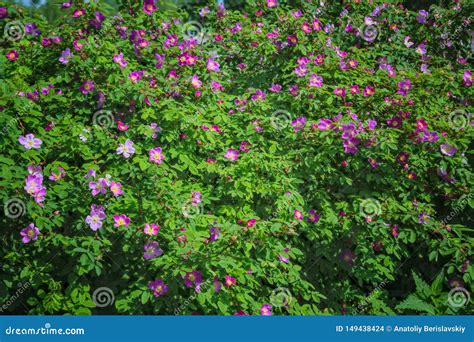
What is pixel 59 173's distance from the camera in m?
3.20

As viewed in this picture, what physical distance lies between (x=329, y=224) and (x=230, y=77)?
1.49m

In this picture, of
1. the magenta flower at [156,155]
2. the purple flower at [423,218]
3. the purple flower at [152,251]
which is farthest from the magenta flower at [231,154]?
the purple flower at [423,218]

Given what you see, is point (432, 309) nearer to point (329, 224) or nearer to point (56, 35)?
point (329, 224)

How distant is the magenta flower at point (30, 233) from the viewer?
305 centimetres

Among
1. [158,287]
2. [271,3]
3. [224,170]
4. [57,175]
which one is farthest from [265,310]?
[271,3]

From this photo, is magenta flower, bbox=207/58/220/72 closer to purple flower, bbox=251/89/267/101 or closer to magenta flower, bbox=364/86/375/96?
purple flower, bbox=251/89/267/101

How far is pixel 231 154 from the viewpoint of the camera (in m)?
3.58

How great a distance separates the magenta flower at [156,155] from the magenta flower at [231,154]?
16.9 inches

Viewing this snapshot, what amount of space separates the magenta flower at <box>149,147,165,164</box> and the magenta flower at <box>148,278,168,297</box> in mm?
689

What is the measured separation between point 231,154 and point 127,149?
65cm

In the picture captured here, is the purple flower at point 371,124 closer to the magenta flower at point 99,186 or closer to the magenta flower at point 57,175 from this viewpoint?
the magenta flower at point 99,186

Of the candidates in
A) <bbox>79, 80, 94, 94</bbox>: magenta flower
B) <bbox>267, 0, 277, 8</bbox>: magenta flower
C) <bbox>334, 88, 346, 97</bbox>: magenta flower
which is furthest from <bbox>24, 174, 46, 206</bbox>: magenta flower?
<bbox>267, 0, 277, 8</bbox>: magenta flower

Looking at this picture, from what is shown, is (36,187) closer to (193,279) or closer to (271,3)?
(193,279)

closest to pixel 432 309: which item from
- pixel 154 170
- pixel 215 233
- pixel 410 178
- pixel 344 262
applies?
pixel 344 262
